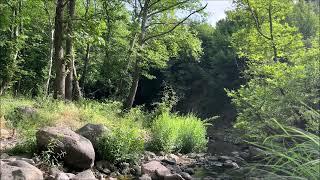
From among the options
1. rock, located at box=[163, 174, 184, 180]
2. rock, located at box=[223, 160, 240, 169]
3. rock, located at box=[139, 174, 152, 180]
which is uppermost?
rock, located at box=[139, 174, 152, 180]

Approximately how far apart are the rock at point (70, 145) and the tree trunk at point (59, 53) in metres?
4.27

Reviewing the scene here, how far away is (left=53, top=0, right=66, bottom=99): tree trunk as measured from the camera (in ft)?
40.8

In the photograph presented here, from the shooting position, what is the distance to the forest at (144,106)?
7950 mm

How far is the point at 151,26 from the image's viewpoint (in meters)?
20.8

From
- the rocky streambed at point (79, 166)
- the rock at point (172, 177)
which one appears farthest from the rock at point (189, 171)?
the rock at point (172, 177)

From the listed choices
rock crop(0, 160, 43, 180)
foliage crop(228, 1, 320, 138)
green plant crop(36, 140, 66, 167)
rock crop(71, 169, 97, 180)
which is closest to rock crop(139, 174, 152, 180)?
rock crop(71, 169, 97, 180)

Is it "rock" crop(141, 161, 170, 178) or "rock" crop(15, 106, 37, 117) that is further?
"rock" crop(15, 106, 37, 117)

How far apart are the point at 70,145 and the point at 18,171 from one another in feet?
6.66

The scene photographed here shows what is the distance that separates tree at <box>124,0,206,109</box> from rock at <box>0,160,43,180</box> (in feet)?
39.0

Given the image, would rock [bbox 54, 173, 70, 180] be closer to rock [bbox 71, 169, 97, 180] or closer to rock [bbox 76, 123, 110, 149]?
rock [bbox 71, 169, 97, 180]

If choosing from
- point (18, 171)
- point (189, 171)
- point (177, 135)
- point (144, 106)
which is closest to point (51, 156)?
point (18, 171)

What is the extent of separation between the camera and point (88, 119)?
43.4 feet

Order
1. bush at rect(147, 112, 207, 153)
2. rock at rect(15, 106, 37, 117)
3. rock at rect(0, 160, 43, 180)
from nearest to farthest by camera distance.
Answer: rock at rect(0, 160, 43, 180) < rock at rect(15, 106, 37, 117) < bush at rect(147, 112, 207, 153)

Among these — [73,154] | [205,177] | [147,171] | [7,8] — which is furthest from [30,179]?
[7,8]
